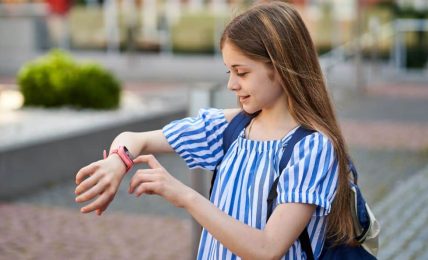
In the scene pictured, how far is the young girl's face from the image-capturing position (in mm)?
2641

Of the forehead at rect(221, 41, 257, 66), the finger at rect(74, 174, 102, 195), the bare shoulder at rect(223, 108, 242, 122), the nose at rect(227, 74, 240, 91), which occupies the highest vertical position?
the forehead at rect(221, 41, 257, 66)

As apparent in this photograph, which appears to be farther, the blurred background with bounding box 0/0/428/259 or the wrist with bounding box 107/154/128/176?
the blurred background with bounding box 0/0/428/259

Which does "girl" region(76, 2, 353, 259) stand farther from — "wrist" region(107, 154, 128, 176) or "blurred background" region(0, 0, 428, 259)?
"blurred background" region(0, 0, 428, 259)

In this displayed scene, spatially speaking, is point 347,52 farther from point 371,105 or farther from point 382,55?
point 371,105

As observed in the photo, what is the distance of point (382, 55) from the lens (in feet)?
77.3

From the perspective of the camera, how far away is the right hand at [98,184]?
2.40 m

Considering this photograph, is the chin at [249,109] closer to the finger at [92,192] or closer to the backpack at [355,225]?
the backpack at [355,225]

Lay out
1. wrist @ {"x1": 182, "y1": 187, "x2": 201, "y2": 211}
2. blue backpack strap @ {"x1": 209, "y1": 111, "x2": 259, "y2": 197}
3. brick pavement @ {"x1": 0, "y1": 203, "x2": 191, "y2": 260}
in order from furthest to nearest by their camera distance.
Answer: brick pavement @ {"x1": 0, "y1": 203, "x2": 191, "y2": 260}, blue backpack strap @ {"x1": 209, "y1": 111, "x2": 259, "y2": 197}, wrist @ {"x1": 182, "y1": 187, "x2": 201, "y2": 211}

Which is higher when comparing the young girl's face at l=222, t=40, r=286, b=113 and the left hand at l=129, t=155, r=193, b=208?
the young girl's face at l=222, t=40, r=286, b=113

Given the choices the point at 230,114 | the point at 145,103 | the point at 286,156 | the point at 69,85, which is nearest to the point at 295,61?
the point at 286,156

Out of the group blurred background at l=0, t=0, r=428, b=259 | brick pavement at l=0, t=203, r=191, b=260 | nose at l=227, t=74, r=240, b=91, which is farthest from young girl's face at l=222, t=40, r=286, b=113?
brick pavement at l=0, t=203, r=191, b=260

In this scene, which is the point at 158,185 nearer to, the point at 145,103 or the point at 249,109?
the point at 249,109

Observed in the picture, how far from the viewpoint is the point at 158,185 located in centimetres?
244

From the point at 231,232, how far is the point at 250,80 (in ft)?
1.38
